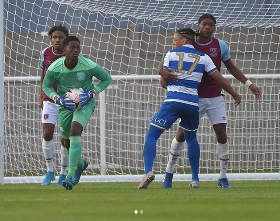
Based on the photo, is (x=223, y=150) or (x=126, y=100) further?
(x=126, y=100)

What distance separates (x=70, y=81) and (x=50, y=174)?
6.02ft

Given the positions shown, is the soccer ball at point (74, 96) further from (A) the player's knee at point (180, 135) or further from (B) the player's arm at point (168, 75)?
(A) the player's knee at point (180, 135)

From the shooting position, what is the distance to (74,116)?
396 inches

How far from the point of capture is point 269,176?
13156 mm

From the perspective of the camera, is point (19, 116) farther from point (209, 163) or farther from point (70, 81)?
point (70, 81)

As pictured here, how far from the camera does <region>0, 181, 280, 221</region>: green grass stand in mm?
6398

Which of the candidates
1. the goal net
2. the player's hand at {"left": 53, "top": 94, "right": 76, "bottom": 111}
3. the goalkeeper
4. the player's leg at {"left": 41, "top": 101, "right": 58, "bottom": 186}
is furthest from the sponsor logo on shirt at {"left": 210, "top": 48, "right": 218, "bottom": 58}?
the goal net

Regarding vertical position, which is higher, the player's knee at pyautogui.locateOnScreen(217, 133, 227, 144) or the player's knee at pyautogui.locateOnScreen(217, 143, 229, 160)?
the player's knee at pyautogui.locateOnScreen(217, 133, 227, 144)

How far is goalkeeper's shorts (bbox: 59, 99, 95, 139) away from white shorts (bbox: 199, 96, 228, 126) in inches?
50.3

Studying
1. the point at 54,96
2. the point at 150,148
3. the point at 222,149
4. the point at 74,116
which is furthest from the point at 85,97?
the point at 222,149

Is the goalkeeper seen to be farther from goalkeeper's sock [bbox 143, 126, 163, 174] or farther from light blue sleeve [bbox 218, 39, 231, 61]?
light blue sleeve [bbox 218, 39, 231, 61]

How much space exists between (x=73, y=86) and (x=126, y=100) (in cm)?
405

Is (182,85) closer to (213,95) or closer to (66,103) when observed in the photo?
(213,95)

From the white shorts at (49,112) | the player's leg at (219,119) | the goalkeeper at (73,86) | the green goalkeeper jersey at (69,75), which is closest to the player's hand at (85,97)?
the goalkeeper at (73,86)
